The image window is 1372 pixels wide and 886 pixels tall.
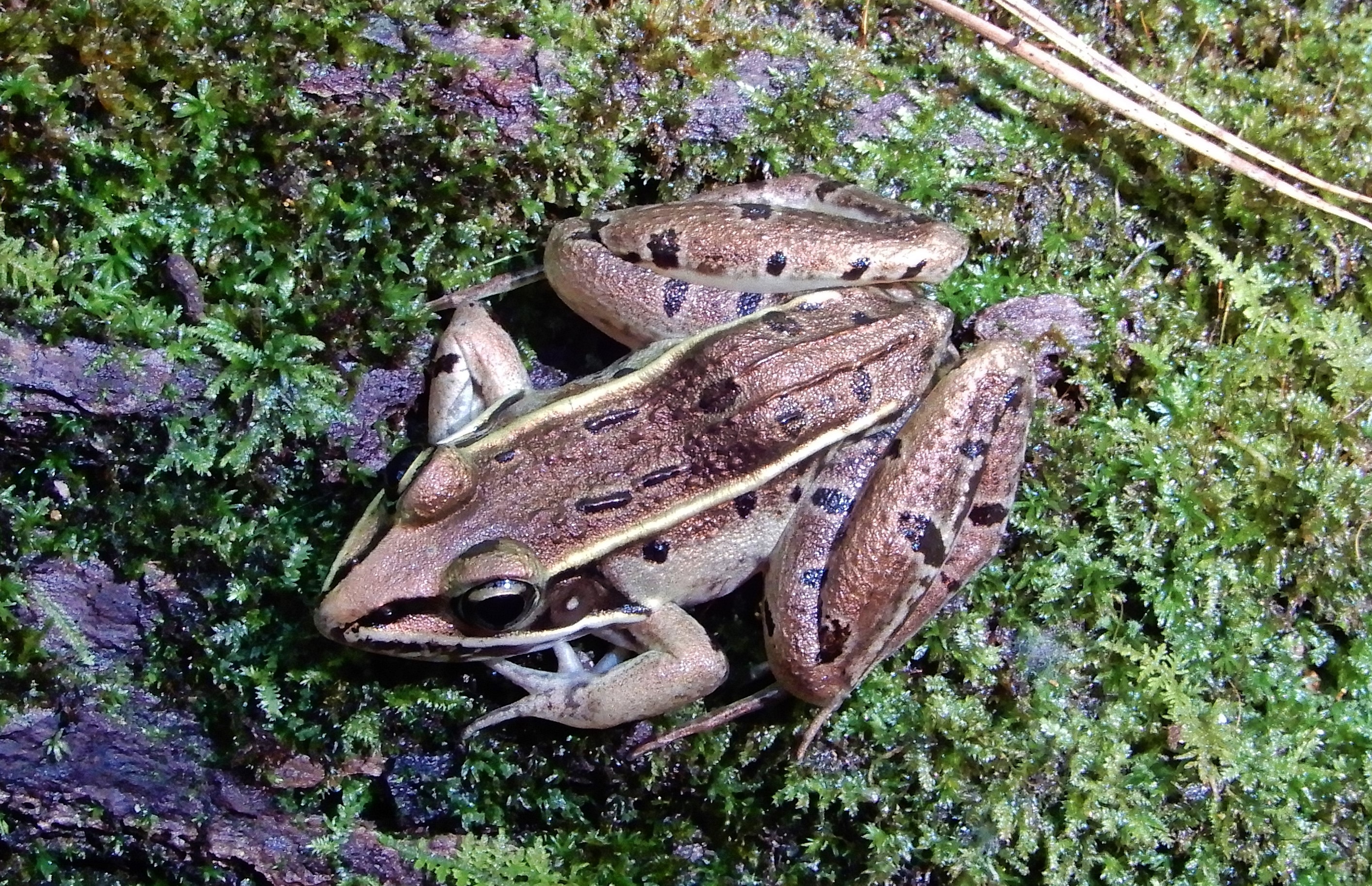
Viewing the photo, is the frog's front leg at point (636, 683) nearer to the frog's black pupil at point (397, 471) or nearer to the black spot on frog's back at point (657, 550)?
the black spot on frog's back at point (657, 550)

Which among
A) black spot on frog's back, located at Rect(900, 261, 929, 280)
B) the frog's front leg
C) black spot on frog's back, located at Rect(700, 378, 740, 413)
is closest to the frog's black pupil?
the frog's front leg

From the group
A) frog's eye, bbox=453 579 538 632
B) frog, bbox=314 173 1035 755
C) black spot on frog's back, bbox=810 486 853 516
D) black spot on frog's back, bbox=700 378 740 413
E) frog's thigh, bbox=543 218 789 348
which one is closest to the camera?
frog's eye, bbox=453 579 538 632

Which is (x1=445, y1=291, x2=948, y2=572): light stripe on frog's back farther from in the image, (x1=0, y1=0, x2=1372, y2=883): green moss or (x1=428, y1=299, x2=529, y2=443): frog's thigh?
(x1=0, y1=0, x2=1372, y2=883): green moss

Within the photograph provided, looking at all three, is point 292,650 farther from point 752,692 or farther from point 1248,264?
point 1248,264

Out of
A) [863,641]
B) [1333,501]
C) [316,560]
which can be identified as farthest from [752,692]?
[1333,501]

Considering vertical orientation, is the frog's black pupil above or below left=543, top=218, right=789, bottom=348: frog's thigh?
below

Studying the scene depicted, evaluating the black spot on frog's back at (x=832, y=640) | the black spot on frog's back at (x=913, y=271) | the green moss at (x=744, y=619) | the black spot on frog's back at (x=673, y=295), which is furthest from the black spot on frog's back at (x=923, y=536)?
the black spot on frog's back at (x=673, y=295)
